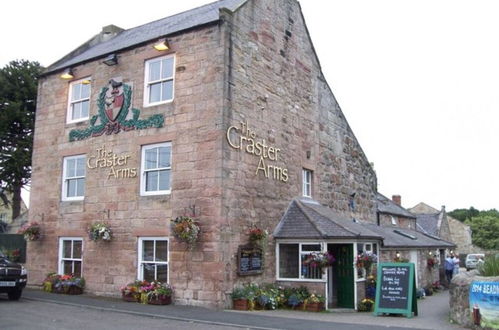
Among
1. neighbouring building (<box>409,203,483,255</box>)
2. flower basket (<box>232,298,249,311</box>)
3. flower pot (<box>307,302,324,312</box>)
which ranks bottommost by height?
flower pot (<box>307,302,324,312</box>)

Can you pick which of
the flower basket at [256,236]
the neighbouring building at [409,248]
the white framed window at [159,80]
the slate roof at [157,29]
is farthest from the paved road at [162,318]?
the slate roof at [157,29]

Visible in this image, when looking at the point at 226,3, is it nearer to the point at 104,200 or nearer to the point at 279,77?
the point at 279,77

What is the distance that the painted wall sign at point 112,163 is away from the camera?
16.7 metres

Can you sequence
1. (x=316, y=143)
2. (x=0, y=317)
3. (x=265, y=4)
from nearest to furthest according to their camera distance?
(x=0, y=317) < (x=265, y=4) < (x=316, y=143)

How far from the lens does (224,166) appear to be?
14.8 m

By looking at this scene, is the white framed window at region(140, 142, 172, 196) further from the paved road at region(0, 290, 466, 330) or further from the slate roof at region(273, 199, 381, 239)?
the slate roof at region(273, 199, 381, 239)

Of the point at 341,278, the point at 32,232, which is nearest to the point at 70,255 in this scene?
the point at 32,232

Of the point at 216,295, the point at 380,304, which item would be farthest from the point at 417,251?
the point at 216,295

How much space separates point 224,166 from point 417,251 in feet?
40.5

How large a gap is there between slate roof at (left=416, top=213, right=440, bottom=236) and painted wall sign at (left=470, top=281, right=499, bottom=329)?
97.1 ft

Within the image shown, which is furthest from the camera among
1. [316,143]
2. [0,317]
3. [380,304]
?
[316,143]

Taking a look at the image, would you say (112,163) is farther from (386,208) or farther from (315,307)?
(386,208)

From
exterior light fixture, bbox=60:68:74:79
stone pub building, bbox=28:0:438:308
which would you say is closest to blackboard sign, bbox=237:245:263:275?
stone pub building, bbox=28:0:438:308

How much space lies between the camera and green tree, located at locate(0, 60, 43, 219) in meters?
29.8
